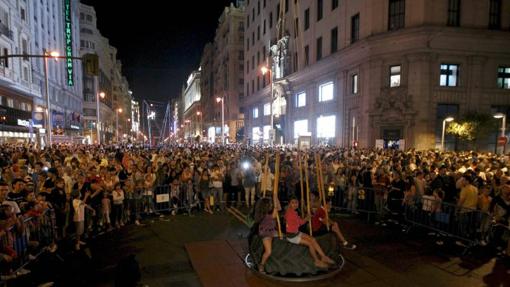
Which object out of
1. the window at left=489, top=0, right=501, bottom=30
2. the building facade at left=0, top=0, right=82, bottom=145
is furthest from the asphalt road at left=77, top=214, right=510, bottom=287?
the window at left=489, top=0, right=501, bottom=30

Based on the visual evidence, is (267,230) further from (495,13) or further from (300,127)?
(300,127)

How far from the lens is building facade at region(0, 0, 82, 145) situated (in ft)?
104

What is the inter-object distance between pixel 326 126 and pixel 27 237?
108 ft

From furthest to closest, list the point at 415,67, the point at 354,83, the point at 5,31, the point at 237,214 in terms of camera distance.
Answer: the point at 354,83, the point at 5,31, the point at 415,67, the point at 237,214

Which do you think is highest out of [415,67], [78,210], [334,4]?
[334,4]

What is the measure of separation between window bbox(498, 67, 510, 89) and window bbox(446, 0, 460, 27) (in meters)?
5.83

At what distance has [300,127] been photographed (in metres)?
43.8

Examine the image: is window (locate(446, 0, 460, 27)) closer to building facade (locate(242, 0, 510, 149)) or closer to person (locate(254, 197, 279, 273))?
building facade (locate(242, 0, 510, 149))

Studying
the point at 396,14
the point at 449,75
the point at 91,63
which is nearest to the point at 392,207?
the point at 91,63

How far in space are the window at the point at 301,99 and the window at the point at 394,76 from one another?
14670 mm

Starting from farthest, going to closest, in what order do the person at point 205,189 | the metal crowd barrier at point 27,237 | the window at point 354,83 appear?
the window at point 354,83 < the person at point 205,189 < the metal crowd barrier at point 27,237

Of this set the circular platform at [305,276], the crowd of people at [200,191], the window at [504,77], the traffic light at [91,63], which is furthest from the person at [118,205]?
the window at [504,77]

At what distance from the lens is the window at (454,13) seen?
93.8ft

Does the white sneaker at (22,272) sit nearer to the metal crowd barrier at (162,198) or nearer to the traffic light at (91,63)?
the metal crowd barrier at (162,198)
